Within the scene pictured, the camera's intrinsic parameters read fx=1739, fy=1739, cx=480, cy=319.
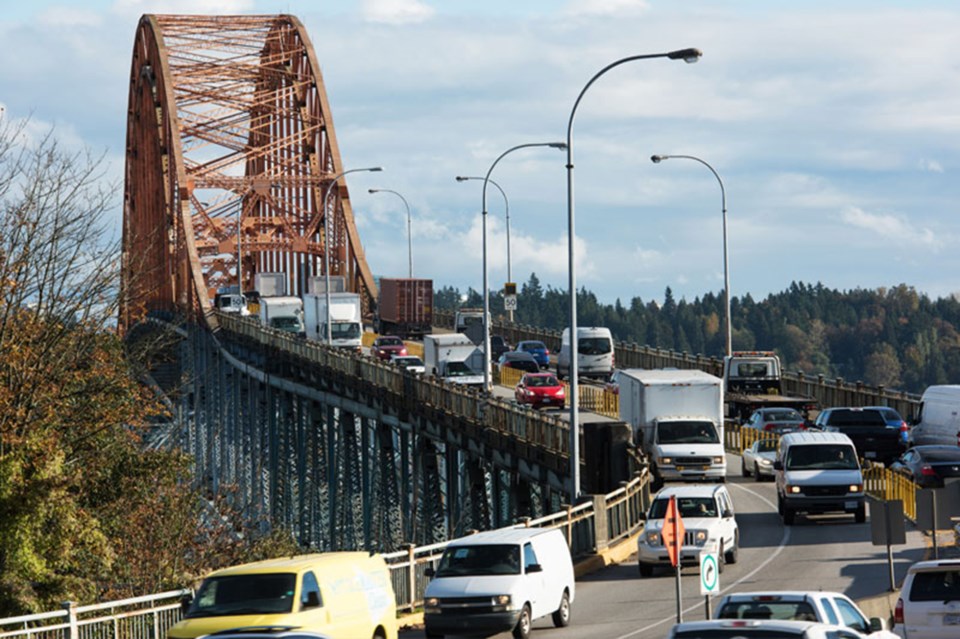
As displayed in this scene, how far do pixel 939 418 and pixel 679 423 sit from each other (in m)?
9.31

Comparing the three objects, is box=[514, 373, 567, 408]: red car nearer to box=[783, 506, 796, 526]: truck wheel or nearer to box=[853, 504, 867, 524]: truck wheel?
box=[783, 506, 796, 526]: truck wheel

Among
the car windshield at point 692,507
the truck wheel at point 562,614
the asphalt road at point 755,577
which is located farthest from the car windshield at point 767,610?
the car windshield at point 692,507

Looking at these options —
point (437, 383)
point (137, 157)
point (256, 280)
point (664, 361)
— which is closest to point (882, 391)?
point (437, 383)

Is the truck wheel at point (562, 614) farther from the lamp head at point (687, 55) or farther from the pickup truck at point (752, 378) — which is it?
the pickup truck at point (752, 378)

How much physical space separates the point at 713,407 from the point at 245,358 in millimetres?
53817

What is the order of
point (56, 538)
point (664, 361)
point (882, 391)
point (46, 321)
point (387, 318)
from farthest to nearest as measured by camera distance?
point (387, 318)
point (664, 361)
point (882, 391)
point (46, 321)
point (56, 538)

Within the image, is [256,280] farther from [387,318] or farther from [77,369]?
[77,369]

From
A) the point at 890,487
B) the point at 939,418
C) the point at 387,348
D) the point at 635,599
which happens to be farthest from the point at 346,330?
the point at 635,599

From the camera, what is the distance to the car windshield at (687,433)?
4478 centimetres

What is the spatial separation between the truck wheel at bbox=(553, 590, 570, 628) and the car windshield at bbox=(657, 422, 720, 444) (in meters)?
18.3

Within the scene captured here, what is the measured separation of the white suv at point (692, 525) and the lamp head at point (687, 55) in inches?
320

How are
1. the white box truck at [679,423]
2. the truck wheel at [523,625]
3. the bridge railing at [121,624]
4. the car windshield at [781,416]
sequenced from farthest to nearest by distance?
the car windshield at [781,416]
the white box truck at [679,423]
the truck wheel at [523,625]
the bridge railing at [121,624]

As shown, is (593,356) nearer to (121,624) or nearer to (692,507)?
(692,507)

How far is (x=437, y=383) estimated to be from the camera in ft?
206
